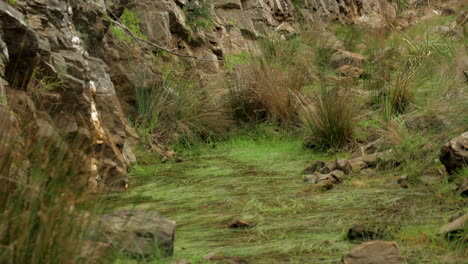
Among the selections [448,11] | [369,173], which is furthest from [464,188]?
[448,11]

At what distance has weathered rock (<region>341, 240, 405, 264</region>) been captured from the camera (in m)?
2.47

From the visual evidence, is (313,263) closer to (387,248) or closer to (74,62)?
(387,248)

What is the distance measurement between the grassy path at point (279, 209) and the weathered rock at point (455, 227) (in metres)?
0.06

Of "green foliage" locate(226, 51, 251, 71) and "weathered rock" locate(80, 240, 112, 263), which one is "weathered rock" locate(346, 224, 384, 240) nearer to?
"weathered rock" locate(80, 240, 112, 263)

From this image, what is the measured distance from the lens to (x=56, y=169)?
1958 millimetres

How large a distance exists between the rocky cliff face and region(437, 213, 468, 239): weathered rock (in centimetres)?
145

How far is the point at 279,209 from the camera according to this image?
12.2 feet

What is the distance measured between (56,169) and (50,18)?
3.46 meters

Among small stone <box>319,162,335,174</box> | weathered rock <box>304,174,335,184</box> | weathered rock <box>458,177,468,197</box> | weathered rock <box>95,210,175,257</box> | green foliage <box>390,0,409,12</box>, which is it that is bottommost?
green foliage <box>390,0,409,12</box>

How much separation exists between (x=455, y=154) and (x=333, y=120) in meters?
1.98

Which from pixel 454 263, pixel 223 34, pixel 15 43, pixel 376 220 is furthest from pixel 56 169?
pixel 223 34

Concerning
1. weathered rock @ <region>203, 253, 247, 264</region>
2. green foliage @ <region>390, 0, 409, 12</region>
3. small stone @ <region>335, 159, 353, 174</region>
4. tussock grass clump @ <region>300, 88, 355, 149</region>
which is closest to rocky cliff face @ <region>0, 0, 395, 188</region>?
weathered rock @ <region>203, 253, 247, 264</region>

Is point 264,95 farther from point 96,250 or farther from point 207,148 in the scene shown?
point 96,250

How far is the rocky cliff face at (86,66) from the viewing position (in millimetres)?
3451
